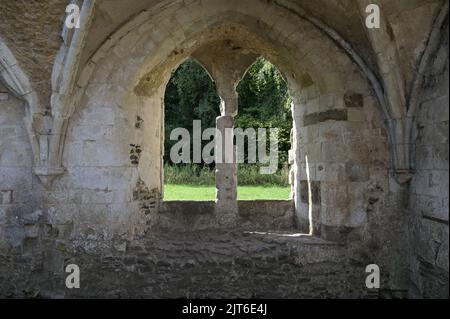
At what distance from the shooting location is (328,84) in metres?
4.85

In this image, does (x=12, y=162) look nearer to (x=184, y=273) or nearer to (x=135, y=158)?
(x=135, y=158)

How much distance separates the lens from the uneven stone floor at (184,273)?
15.5 ft

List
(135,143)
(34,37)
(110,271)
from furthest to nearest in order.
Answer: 1. (135,143)
2. (110,271)
3. (34,37)

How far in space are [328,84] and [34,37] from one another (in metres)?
3.48

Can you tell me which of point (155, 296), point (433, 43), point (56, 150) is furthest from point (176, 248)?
point (433, 43)

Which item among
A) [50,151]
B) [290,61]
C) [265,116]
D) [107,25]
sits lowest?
[50,151]

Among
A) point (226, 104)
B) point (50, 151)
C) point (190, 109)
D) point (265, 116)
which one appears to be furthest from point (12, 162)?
point (190, 109)

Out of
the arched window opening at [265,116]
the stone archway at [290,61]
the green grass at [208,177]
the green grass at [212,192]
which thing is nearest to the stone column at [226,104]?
the stone archway at [290,61]

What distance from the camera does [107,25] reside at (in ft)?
15.2

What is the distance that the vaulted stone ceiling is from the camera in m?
4.24

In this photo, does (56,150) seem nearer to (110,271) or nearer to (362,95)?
(110,271)

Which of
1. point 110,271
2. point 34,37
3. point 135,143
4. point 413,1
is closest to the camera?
point 413,1

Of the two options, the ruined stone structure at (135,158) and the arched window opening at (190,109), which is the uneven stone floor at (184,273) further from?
the arched window opening at (190,109)

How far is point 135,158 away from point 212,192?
493 centimetres
